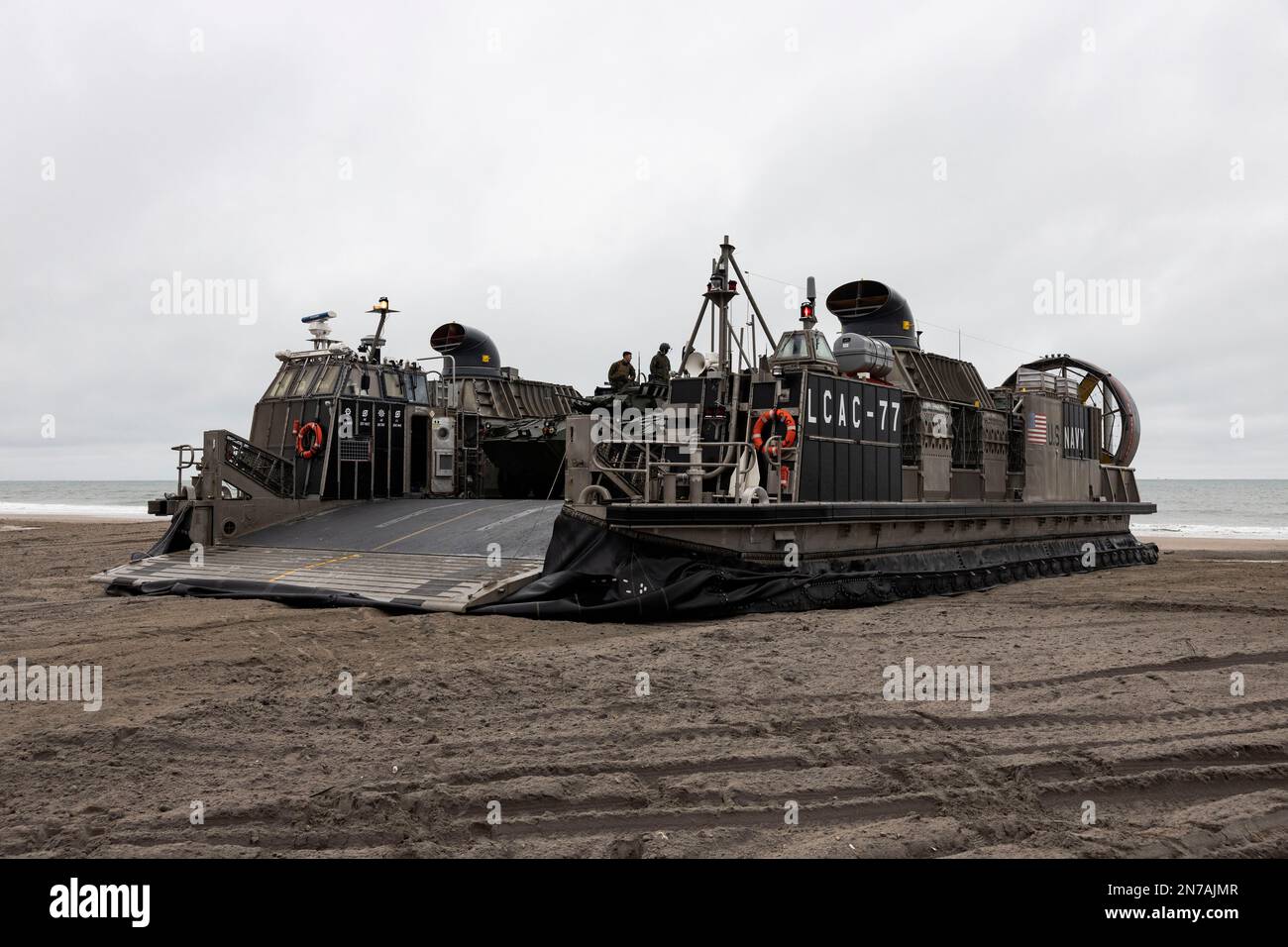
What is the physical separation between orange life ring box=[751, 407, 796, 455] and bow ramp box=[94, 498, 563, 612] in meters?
2.46

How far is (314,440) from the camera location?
13.6 metres

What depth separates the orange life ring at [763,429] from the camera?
409 inches

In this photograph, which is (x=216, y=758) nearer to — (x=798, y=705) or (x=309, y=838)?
(x=309, y=838)

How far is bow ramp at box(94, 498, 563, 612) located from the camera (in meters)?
9.14

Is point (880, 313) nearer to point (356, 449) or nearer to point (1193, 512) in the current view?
point (356, 449)

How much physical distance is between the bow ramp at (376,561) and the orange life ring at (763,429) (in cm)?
246

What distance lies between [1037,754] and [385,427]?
37.4 feet

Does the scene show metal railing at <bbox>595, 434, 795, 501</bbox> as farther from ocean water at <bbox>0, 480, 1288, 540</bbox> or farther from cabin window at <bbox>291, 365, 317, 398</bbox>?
ocean water at <bbox>0, 480, 1288, 540</bbox>

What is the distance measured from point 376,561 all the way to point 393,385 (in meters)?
4.73

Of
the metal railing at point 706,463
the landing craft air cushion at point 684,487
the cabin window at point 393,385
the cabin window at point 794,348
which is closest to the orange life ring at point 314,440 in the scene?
the landing craft air cushion at point 684,487

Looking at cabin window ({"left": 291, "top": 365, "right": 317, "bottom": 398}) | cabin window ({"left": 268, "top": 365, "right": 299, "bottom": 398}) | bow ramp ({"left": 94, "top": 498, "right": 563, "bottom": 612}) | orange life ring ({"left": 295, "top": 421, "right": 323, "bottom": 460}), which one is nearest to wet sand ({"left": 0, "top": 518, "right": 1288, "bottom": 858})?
bow ramp ({"left": 94, "top": 498, "right": 563, "bottom": 612})

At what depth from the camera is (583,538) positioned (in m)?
9.14

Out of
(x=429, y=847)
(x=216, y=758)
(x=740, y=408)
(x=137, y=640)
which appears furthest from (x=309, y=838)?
(x=740, y=408)

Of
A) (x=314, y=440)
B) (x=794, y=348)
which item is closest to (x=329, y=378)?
(x=314, y=440)
